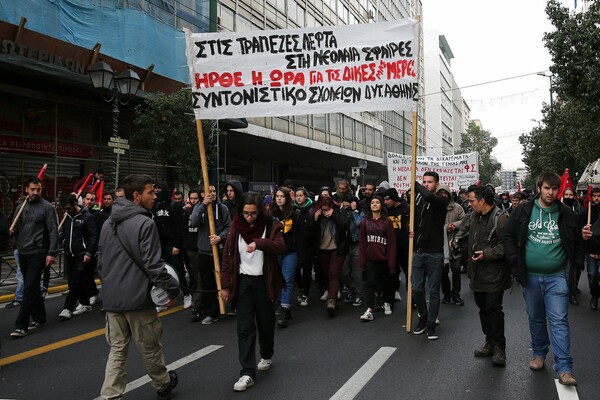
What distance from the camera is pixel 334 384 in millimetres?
4508

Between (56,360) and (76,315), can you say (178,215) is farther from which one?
(56,360)

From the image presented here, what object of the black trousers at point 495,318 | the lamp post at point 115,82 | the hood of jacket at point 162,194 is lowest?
the black trousers at point 495,318

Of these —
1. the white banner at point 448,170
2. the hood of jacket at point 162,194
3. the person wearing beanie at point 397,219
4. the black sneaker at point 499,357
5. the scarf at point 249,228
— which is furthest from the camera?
the white banner at point 448,170

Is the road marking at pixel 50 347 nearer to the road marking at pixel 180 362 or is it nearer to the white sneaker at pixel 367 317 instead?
the road marking at pixel 180 362

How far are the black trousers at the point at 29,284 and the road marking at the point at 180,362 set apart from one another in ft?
7.89

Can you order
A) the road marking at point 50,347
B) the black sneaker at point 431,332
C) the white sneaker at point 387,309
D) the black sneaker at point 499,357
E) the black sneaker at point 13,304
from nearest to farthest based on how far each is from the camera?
the black sneaker at point 499,357, the road marking at point 50,347, the black sneaker at point 431,332, the white sneaker at point 387,309, the black sneaker at point 13,304

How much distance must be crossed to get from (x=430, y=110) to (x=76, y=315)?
84.2 metres

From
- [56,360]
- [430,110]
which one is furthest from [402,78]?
[430,110]

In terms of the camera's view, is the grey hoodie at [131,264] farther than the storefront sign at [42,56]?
No

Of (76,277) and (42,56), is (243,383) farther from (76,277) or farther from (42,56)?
(42,56)

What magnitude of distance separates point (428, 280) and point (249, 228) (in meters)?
2.51

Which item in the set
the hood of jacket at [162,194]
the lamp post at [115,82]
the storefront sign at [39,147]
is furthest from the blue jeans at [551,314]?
the storefront sign at [39,147]

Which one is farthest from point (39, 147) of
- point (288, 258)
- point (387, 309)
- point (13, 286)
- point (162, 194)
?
point (387, 309)

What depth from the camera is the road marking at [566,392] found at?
4121 mm
